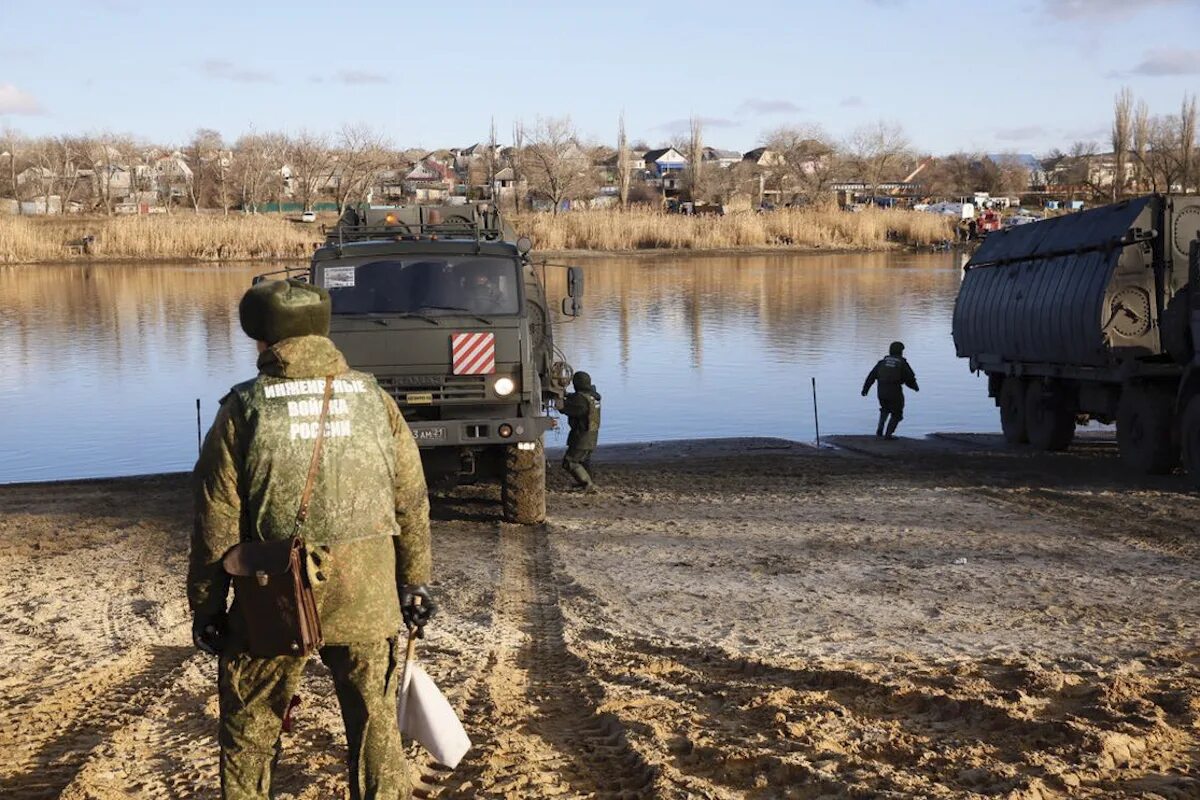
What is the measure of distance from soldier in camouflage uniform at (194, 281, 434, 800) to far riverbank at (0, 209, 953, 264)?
5892 cm

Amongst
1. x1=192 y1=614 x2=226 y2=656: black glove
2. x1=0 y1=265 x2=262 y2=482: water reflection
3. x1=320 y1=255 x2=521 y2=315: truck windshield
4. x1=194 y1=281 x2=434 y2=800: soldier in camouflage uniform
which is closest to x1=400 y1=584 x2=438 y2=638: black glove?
x1=194 y1=281 x2=434 y2=800: soldier in camouflage uniform

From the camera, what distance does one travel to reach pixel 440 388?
1170 centimetres

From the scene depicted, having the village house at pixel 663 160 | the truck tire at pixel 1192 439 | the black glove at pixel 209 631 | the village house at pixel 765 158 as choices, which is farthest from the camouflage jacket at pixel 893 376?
the village house at pixel 663 160

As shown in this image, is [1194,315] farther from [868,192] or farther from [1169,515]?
[868,192]

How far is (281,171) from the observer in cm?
11019

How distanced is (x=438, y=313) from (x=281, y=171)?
102m

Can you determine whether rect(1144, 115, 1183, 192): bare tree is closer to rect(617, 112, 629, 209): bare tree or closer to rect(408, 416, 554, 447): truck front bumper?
rect(617, 112, 629, 209): bare tree

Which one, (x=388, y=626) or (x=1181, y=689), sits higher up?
(x=388, y=626)

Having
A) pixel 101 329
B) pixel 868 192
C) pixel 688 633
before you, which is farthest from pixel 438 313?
pixel 868 192

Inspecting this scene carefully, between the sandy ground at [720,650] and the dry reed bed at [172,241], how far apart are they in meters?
50.2

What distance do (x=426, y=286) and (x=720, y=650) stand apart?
572 centimetres

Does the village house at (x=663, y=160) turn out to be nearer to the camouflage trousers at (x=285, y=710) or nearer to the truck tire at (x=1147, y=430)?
the truck tire at (x=1147, y=430)

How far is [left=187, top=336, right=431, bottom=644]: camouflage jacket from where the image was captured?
14.2ft

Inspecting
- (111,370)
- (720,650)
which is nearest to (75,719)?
(720,650)
